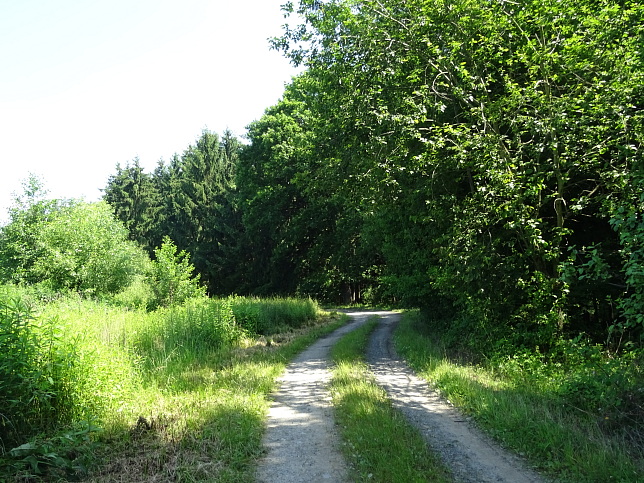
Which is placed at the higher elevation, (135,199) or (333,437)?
(135,199)

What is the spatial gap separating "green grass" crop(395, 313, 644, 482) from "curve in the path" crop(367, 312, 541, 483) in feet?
0.79

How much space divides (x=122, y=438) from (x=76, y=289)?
2439 centimetres

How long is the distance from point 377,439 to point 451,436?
45.8 inches

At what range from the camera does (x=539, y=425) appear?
18.2ft

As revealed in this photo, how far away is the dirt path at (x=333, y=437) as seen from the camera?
4.60 meters

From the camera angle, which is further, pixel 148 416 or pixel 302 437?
pixel 148 416

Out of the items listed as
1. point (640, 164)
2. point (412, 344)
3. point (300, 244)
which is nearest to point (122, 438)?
point (640, 164)

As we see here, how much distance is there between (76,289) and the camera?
2623 cm

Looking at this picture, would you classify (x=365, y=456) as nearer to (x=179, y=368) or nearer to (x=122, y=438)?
(x=122, y=438)

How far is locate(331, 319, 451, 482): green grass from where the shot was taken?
447 cm

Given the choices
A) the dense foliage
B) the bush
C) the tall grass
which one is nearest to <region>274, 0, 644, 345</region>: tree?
the dense foliage

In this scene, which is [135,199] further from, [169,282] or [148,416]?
[148,416]

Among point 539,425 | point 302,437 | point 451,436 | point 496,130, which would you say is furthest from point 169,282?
Answer: point 539,425

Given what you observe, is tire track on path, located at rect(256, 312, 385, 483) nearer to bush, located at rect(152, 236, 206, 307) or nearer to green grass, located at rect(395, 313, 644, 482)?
green grass, located at rect(395, 313, 644, 482)
